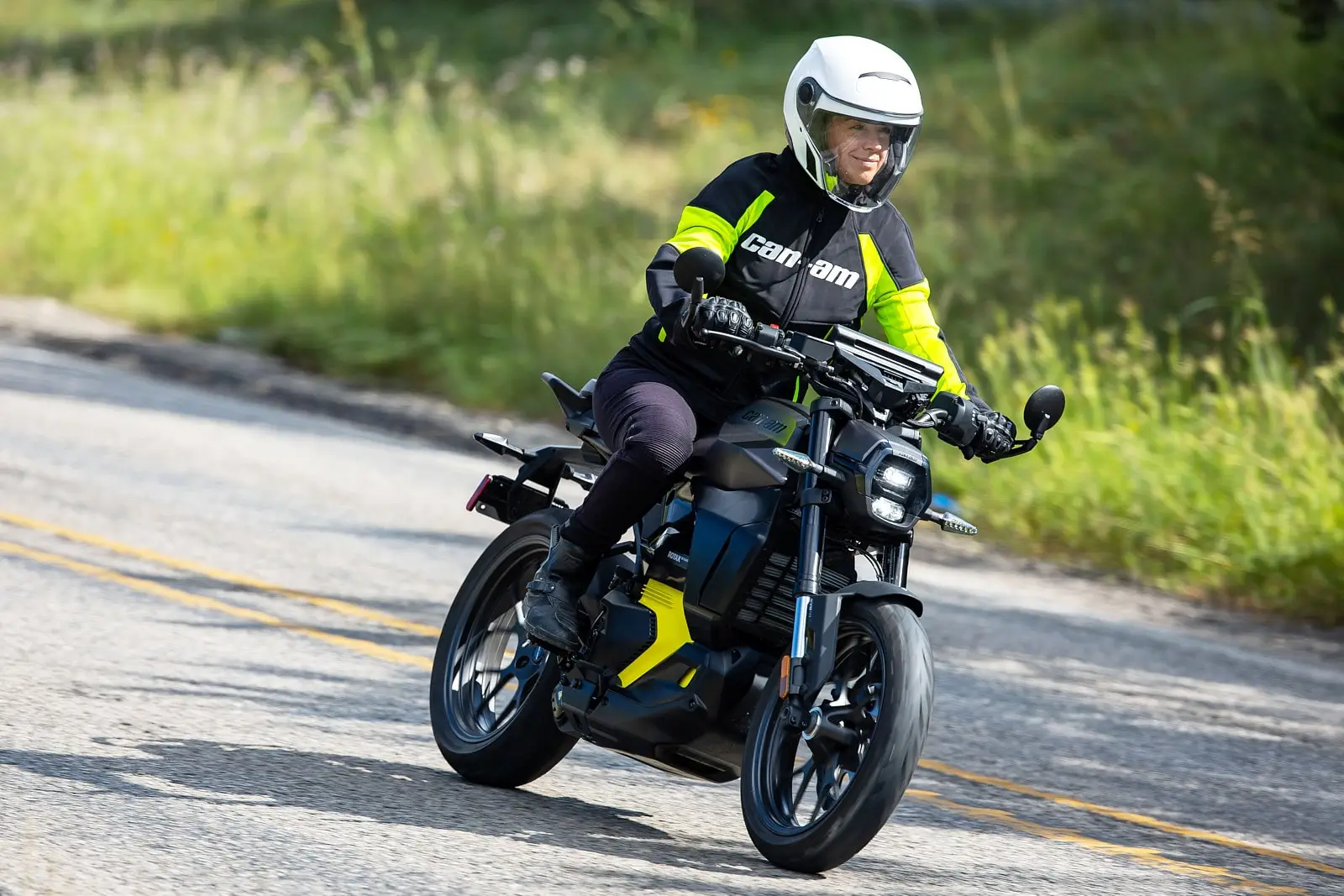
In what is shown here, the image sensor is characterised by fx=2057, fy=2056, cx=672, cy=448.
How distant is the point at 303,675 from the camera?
7.36 m

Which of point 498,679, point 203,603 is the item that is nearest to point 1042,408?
point 498,679

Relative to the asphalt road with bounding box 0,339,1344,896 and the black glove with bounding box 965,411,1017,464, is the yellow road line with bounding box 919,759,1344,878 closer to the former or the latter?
the asphalt road with bounding box 0,339,1344,896

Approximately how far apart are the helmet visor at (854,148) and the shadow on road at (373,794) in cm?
183

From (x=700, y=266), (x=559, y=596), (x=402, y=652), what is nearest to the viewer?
(x=700, y=266)

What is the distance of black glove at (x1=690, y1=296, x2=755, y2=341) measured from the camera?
5203mm

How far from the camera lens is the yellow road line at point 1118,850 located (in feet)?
18.8

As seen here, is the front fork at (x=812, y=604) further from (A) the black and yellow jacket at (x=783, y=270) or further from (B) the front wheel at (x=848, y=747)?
(A) the black and yellow jacket at (x=783, y=270)

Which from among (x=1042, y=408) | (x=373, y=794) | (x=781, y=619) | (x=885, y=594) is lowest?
(x=373, y=794)

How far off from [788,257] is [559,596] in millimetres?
1163

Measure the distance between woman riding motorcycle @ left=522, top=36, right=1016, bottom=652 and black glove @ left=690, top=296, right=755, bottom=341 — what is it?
0.13 metres

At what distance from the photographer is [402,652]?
798 cm

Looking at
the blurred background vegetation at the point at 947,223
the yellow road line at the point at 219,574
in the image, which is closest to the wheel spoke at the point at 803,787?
the yellow road line at the point at 219,574

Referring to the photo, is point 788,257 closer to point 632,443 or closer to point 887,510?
point 632,443

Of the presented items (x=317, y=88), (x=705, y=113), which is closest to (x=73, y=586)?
(x=705, y=113)
